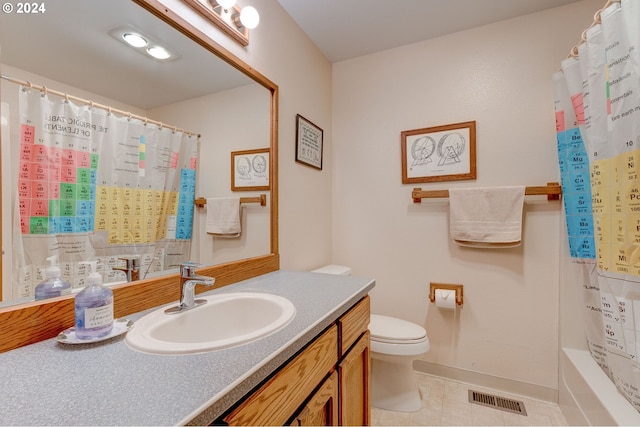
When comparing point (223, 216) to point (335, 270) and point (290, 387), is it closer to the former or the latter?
point (290, 387)

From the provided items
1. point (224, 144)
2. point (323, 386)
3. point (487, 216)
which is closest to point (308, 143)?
point (224, 144)

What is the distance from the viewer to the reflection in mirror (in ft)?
2.24

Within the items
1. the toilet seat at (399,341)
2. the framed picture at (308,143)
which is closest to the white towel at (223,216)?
the framed picture at (308,143)

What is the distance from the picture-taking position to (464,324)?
1.83 metres

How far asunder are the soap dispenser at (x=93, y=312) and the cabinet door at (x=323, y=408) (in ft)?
1.68

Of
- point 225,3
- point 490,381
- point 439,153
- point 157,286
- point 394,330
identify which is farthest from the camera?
point 439,153

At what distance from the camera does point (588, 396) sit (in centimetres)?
128

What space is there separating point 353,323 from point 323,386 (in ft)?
0.92

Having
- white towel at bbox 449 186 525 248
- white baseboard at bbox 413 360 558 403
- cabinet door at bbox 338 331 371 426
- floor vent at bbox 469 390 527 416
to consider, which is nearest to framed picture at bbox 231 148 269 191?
cabinet door at bbox 338 331 371 426

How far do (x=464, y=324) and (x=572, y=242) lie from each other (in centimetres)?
77

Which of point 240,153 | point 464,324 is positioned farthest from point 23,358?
point 464,324

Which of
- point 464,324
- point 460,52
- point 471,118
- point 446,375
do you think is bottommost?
point 446,375

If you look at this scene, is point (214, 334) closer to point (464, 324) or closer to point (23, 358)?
point (23, 358)

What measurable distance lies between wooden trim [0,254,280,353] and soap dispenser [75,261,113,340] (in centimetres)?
10
